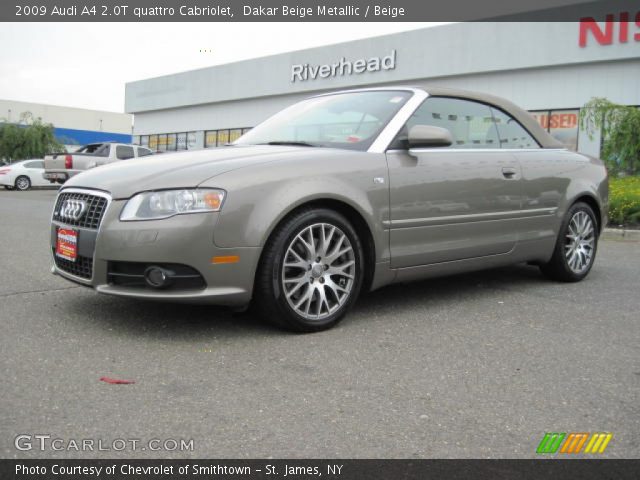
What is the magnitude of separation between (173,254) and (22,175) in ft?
80.2

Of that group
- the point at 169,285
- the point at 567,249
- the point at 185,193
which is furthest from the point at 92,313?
the point at 567,249

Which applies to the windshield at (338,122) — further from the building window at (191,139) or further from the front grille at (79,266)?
the building window at (191,139)

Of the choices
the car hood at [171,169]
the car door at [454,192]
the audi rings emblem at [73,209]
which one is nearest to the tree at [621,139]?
the car door at [454,192]

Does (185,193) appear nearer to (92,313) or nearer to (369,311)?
(92,313)

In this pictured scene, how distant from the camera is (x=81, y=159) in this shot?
19500mm

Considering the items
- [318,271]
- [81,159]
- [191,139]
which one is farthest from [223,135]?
[318,271]

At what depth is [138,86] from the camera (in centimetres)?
4534

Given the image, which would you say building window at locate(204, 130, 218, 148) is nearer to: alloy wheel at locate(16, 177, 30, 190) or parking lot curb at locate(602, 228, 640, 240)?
alloy wheel at locate(16, 177, 30, 190)

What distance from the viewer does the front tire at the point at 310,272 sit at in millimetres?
3568

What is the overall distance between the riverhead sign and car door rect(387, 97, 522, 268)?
79.3 feet

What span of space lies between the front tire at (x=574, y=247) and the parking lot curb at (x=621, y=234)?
164 inches

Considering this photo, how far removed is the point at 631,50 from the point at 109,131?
207ft

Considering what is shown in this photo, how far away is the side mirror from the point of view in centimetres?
404
